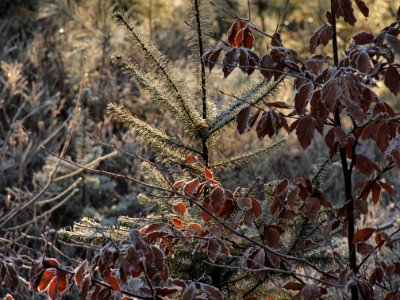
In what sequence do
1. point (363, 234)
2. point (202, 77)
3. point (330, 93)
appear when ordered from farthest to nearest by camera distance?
point (202, 77) → point (363, 234) → point (330, 93)

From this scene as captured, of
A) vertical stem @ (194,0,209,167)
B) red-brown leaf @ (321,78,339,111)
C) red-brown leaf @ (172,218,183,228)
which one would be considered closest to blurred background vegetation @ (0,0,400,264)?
vertical stem @ (194,0,209,167)

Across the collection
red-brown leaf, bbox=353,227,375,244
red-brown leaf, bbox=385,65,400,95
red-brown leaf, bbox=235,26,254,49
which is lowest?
red-brown leaf, bbox=353,227,375,244

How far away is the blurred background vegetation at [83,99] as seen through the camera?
6227 millimetres

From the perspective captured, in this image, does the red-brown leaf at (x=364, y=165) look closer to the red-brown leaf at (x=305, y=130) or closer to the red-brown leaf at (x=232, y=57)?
the red-brown leaf at (x=305, y=130)

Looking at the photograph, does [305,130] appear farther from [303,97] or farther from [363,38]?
[363,38]

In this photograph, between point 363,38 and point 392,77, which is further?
point 363,38

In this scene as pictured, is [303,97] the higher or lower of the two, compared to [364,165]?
higher

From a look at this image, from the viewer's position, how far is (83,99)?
7.00 m


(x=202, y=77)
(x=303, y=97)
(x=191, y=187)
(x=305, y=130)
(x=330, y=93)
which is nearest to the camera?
(x=330, y=93)

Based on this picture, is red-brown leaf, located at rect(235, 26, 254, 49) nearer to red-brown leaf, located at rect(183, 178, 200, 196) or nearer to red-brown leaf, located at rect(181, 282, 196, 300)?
red-brown leaf, located at rect(183, 178, 200, 196)

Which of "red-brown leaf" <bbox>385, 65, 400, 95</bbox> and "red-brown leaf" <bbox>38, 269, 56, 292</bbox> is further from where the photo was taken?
"red-brown leaf" <bbox>38, 269, 56, 292</bbox>

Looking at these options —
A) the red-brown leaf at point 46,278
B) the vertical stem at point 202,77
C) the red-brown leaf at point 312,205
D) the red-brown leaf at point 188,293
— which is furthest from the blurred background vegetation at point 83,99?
the red-brown leaf at point 188,293

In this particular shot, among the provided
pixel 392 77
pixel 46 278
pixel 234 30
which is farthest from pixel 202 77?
pixel 46 278

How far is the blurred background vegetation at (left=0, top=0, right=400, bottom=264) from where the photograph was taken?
623 cm
